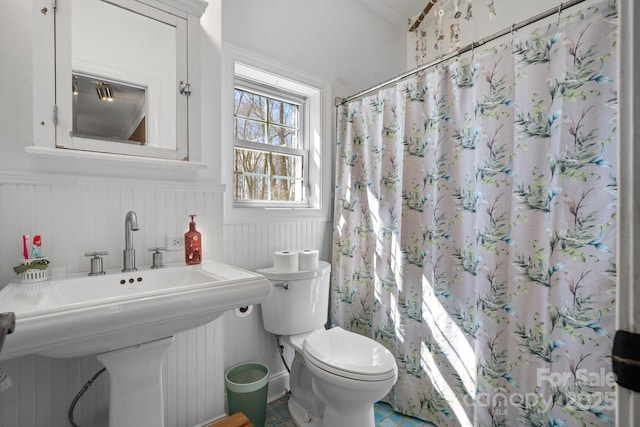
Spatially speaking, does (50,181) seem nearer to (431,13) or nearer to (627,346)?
(627,346)

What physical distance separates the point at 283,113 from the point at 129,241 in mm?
1319

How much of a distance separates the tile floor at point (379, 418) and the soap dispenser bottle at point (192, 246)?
98 cm

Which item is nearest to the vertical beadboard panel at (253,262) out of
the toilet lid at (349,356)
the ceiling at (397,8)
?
the toilet lid at (349,356)

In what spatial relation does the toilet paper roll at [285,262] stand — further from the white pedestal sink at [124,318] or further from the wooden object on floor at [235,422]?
the wooden object on floor at [235,422]

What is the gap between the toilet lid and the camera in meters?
1.19

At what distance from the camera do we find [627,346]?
0.30 meters

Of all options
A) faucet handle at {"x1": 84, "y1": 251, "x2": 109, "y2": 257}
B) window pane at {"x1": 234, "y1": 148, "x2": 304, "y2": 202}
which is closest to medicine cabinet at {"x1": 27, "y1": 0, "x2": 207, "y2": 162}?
faucet handle at {"x1": 84, "y1": 251, "x2": 109, "y2": 257}

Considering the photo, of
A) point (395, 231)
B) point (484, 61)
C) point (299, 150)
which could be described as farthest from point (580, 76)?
point (299, 150)

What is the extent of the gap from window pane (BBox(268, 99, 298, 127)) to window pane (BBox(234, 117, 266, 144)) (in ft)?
Answer: 0.38

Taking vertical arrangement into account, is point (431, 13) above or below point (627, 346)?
above

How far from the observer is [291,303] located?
161cm

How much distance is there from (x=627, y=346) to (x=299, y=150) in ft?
6.36

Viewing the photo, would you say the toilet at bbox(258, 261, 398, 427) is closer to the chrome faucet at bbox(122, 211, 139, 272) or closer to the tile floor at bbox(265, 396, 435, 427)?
the tile floor at bbox(265, 396, 435, 427)

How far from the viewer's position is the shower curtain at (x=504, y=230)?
40.1 inches
